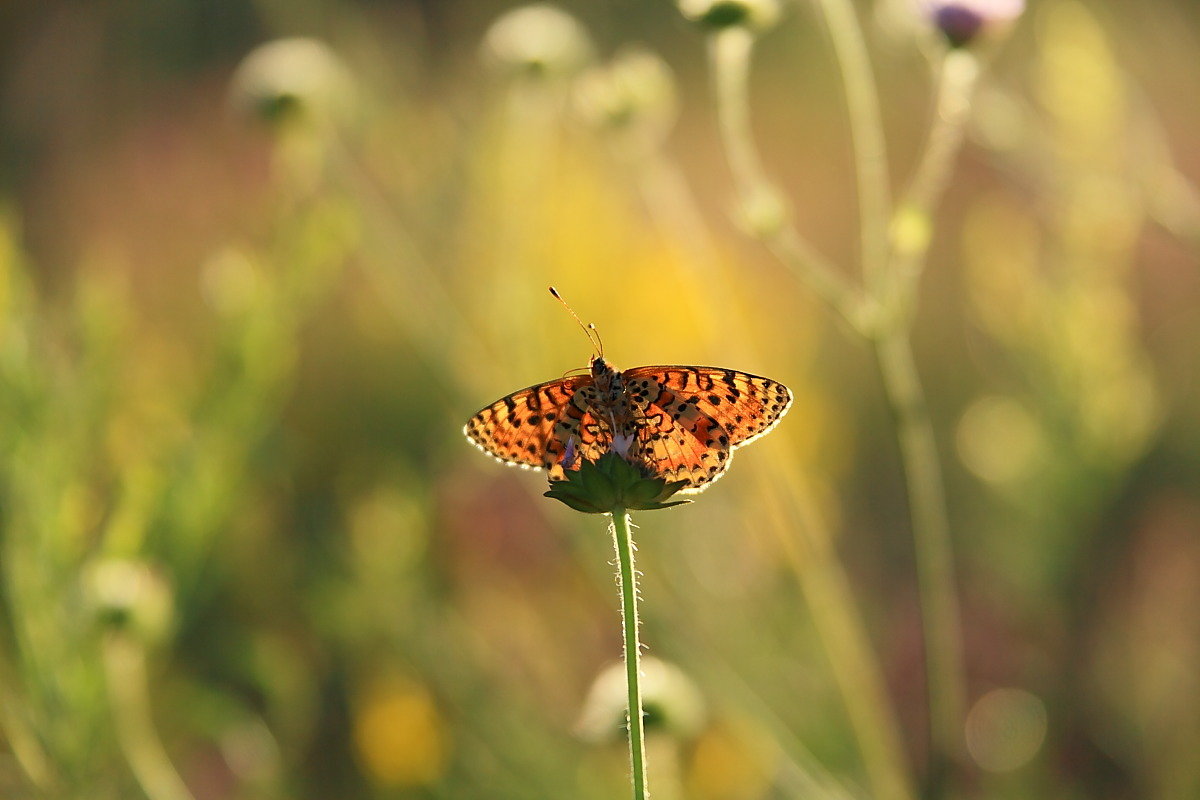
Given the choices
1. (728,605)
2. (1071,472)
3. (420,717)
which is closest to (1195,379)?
(1071,472)

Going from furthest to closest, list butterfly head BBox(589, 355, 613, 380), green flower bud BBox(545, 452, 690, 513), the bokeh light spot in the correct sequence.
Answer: the bokeh light spot < butterfly head BBox(589, 355, 613, 380) < green flower bud BBox(545, 452, 690, 513)

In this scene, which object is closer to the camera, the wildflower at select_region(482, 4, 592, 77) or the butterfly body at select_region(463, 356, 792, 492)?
the butterfly body at select_region(463, 356, 792, 492)

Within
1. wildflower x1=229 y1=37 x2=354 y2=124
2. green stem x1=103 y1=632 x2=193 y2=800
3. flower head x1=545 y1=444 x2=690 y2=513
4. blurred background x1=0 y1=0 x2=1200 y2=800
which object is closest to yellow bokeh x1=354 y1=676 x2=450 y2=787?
blurred background x1=0 y1=0 x2=1200 y2=800

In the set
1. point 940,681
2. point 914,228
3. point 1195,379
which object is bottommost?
point 940,681

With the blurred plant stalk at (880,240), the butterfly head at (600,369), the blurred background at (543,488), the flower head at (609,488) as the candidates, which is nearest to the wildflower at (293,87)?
the blurred background at (543,488)

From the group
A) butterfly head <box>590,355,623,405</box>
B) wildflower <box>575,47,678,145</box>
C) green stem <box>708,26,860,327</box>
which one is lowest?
butterfly head <box>590,355,623,405</box>

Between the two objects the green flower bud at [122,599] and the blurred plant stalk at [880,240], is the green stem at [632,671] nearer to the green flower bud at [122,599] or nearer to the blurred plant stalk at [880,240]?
the blurred plant stalk at [880,240]

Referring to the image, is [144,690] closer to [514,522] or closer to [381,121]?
[514,522]

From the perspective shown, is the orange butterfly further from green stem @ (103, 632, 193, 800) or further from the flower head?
green stem @ (103, 632, 193, 800)
